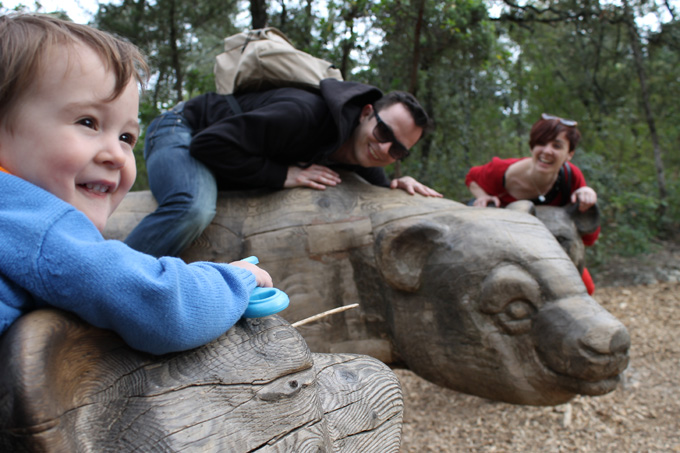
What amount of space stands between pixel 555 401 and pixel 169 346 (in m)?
1.80

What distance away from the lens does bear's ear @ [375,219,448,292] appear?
2312 mm

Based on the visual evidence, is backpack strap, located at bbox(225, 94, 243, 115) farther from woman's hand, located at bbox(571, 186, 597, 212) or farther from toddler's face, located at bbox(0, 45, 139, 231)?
woman's hand, located at bbox(571, 186, 597, 212)

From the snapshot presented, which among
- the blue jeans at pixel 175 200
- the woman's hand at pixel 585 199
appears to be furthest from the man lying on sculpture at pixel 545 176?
the blue jeans at pixel 175 200

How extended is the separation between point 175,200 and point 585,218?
2.29 metres

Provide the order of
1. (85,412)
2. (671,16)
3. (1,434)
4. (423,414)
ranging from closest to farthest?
(1,434)
(85,412)
(423,414)
(671,16)

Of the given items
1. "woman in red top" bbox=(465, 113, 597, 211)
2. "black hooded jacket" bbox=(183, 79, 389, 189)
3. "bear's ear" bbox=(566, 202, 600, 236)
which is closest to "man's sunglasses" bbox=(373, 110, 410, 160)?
"black hooded jacket" bbox=(183, 79, 389, 189)

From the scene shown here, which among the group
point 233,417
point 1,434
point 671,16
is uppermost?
point 671,16

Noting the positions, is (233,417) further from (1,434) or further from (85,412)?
(1,434)

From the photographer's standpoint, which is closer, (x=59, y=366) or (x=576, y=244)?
(x=59, y=366)

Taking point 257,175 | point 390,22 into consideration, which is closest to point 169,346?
point 257,175

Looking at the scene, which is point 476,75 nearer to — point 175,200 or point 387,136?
point 387,136

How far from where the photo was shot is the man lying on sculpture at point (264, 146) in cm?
241

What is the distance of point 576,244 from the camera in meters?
3.04

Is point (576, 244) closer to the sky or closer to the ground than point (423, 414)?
closer to the sky
